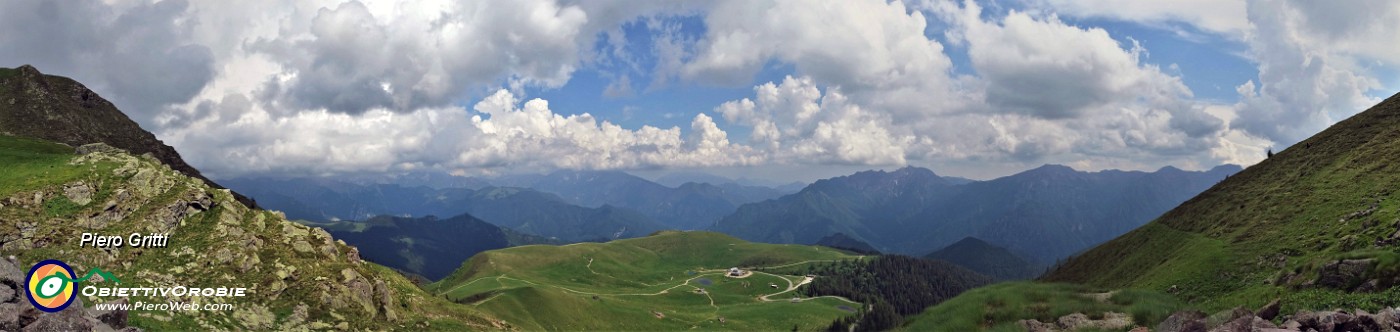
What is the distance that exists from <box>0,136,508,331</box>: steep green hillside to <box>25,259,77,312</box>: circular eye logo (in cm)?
1430

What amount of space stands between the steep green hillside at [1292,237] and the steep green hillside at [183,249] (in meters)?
70.2

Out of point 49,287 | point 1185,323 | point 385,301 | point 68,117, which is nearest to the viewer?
point 1185,323

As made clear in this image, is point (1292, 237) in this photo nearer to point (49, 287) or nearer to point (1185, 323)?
point (1185, 323)

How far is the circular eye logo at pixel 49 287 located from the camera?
1182 inches

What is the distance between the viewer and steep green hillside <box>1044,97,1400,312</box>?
28.5 m

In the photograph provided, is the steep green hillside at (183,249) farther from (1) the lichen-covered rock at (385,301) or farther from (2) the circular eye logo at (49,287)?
(2) the circular eye logo at (49,287)

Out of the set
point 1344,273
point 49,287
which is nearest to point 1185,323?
point 1344,273

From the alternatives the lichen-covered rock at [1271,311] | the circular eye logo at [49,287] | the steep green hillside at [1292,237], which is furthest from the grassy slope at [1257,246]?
the circular eye logo at [49,287]

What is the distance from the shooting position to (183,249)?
5700 cm

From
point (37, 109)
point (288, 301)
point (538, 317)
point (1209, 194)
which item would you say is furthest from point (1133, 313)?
point (37, 109)

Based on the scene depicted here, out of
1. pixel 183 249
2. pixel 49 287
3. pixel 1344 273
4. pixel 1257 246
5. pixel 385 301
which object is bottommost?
pixel 385 301

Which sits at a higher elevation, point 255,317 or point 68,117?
point 68,117

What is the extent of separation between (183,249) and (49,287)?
31303 mm

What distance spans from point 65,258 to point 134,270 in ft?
15.9
